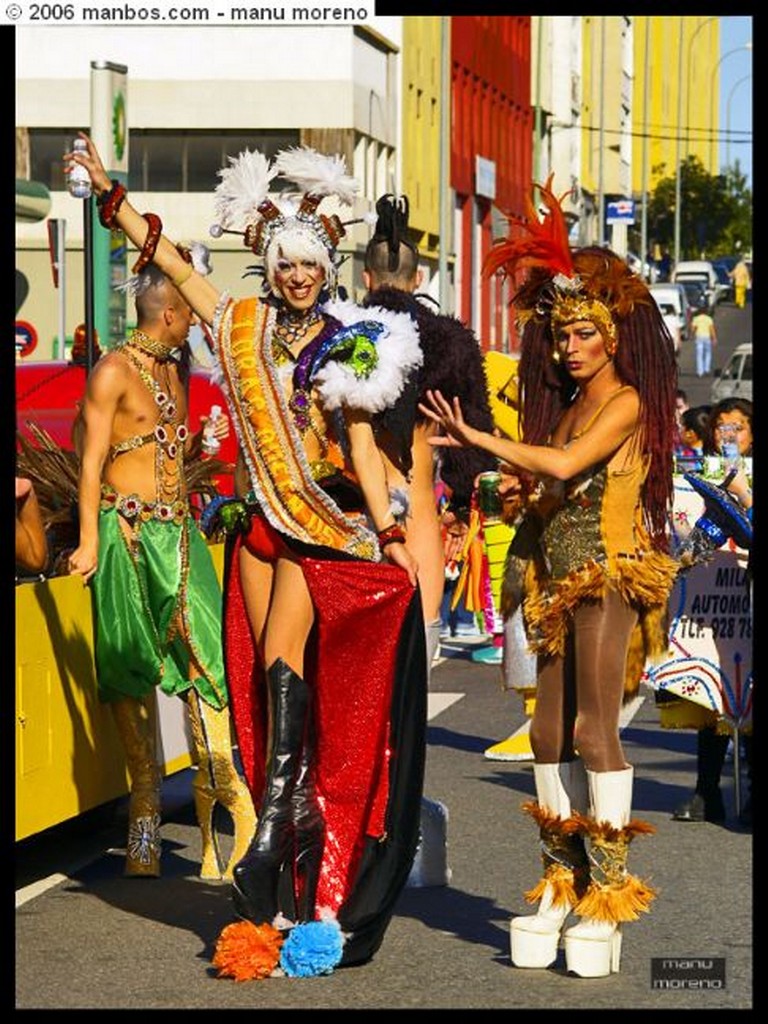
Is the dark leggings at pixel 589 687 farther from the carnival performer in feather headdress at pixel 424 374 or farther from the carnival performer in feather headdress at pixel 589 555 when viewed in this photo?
the carnival performer in feather headdress at pixel 424 374

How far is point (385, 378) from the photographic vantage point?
6770 millimetres

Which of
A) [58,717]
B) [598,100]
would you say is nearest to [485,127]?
[598,100]

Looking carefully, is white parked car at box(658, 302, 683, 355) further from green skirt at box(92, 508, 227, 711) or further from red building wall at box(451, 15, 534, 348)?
red building wall at box(451, 15, 534, 348)

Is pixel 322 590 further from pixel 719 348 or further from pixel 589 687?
pixel 719 348

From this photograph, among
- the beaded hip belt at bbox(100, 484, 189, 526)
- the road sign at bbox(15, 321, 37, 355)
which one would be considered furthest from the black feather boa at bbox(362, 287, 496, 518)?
the road sign at bbox(15, 321, 37, 355)

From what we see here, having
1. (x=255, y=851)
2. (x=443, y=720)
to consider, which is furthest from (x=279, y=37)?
(x=255, y=851)

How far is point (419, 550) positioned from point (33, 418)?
7.44m

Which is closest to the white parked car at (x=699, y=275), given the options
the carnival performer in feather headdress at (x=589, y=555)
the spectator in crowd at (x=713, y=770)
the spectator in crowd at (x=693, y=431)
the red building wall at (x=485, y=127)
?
the red building wall at (x=485, y=127)

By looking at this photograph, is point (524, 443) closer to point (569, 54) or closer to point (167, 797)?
point (167, 797)

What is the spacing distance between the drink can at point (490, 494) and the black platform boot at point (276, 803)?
69cm

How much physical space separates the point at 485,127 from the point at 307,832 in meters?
54.6

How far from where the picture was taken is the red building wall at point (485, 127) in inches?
2159


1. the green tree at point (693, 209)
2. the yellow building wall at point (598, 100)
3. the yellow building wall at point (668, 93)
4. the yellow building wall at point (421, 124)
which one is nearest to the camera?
the yellow building wall at point (421, 124)
